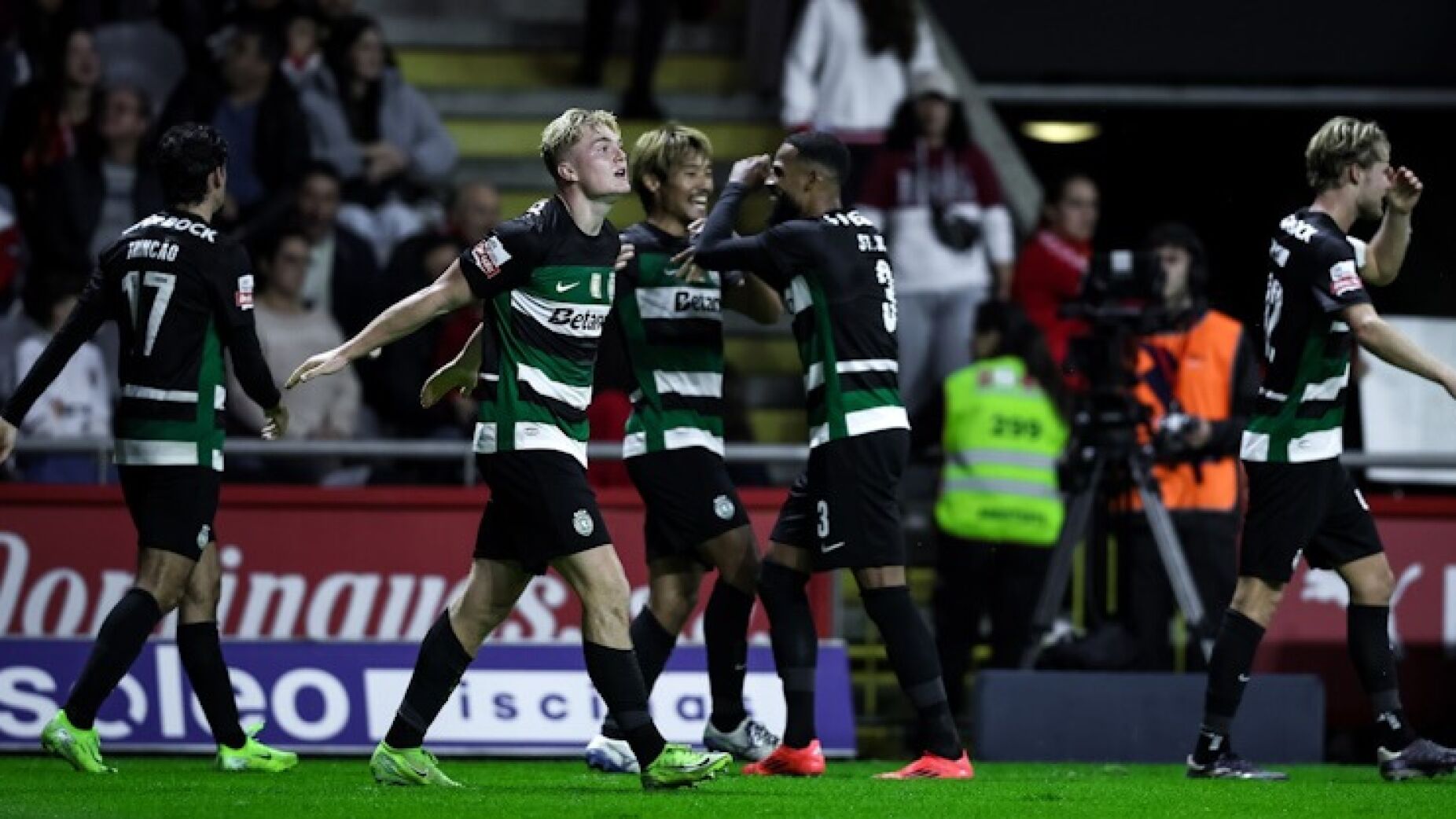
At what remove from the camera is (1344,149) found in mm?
9945

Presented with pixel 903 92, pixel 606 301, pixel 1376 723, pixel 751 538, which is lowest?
pixel 1376 723

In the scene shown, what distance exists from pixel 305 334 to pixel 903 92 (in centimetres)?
382

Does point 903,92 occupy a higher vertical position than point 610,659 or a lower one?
higher

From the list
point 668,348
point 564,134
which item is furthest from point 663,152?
point 564,134

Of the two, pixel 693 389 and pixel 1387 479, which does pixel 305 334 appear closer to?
pixel 693 389

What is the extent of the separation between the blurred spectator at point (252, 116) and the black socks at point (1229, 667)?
6.58 m

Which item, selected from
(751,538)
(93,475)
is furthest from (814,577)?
(93,475)

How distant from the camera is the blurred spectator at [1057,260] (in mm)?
14688

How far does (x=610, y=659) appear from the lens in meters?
8.80

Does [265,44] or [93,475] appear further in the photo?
[265,44]

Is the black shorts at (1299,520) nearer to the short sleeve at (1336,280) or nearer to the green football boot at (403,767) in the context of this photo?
the short sleeve at (1336,280)

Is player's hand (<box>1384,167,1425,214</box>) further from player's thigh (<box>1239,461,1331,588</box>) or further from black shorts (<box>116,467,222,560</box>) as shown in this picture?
black shorts (<box>116,467,222,560</box>)

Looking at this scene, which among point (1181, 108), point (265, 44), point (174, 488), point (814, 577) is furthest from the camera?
point (1181, 108)

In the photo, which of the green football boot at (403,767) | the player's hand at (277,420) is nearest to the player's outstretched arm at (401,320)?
the player's hand at (277,420)
